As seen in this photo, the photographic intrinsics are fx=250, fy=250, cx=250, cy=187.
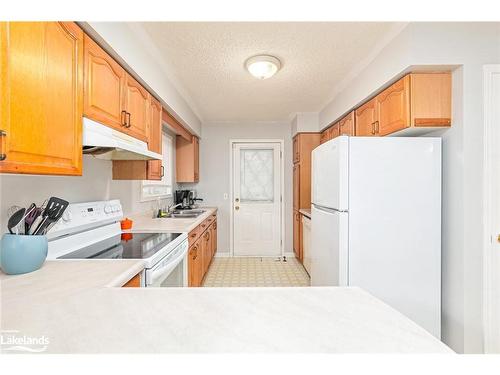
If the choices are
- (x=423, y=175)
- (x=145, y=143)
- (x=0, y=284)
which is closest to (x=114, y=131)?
(x=145, y=143)

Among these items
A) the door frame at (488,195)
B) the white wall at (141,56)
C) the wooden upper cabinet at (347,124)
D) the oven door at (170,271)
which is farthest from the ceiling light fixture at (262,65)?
the oven door at (170,271)

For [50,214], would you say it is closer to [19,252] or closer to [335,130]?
[19,252]

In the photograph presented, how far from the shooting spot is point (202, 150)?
14.6ft

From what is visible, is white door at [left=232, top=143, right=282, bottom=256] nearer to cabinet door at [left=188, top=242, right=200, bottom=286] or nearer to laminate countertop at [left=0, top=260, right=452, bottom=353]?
cabinet door at [left=188, top=242, right=200, bottom=286]

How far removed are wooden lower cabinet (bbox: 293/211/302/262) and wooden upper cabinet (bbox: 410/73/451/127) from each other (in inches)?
94.9

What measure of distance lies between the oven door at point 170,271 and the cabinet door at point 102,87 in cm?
Result: 88

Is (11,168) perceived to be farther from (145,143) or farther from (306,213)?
(306,213)

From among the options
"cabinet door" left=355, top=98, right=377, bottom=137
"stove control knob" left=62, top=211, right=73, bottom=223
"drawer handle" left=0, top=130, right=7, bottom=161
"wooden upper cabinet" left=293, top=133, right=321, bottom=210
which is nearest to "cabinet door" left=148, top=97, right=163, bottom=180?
"stove control knob" left=62, top=211, right=73, bottom=223

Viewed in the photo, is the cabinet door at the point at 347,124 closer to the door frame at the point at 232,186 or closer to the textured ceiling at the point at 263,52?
the textured ceiling at the point at 263,52

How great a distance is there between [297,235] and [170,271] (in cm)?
276

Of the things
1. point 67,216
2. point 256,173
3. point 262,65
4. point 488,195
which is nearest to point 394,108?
point 488,195

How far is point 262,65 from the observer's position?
2.14m

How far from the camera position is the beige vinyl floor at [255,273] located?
3.24 meters
